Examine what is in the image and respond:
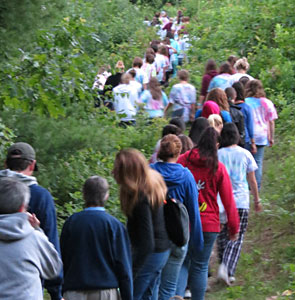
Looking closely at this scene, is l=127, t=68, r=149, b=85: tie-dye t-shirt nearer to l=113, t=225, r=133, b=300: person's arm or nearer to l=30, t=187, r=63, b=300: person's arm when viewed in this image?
l=30, t=187, r=63, b=300: person's arm

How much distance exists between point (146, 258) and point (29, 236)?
57.7 inches

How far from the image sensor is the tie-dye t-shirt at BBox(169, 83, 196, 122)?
1155 centimetres

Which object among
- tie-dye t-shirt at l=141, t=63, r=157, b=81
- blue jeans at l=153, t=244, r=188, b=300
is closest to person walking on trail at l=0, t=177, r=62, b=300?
blue jeans at l=153, t=244, r=188, b=300

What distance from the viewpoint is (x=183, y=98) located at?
1159 centimetres

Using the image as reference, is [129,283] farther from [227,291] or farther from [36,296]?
[227,291]

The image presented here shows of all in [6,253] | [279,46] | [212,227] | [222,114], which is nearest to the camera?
[6,253]

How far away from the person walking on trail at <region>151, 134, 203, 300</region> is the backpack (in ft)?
1.08

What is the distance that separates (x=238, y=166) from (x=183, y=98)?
441cm

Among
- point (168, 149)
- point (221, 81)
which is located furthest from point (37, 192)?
point (221, 81)

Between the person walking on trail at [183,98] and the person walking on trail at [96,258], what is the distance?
6973mm

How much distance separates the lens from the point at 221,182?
20.9 feet

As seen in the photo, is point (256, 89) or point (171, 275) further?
point (256, 89)

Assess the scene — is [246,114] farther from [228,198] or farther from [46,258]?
[46,258]

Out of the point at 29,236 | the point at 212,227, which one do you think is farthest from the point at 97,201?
the point at 212,227
